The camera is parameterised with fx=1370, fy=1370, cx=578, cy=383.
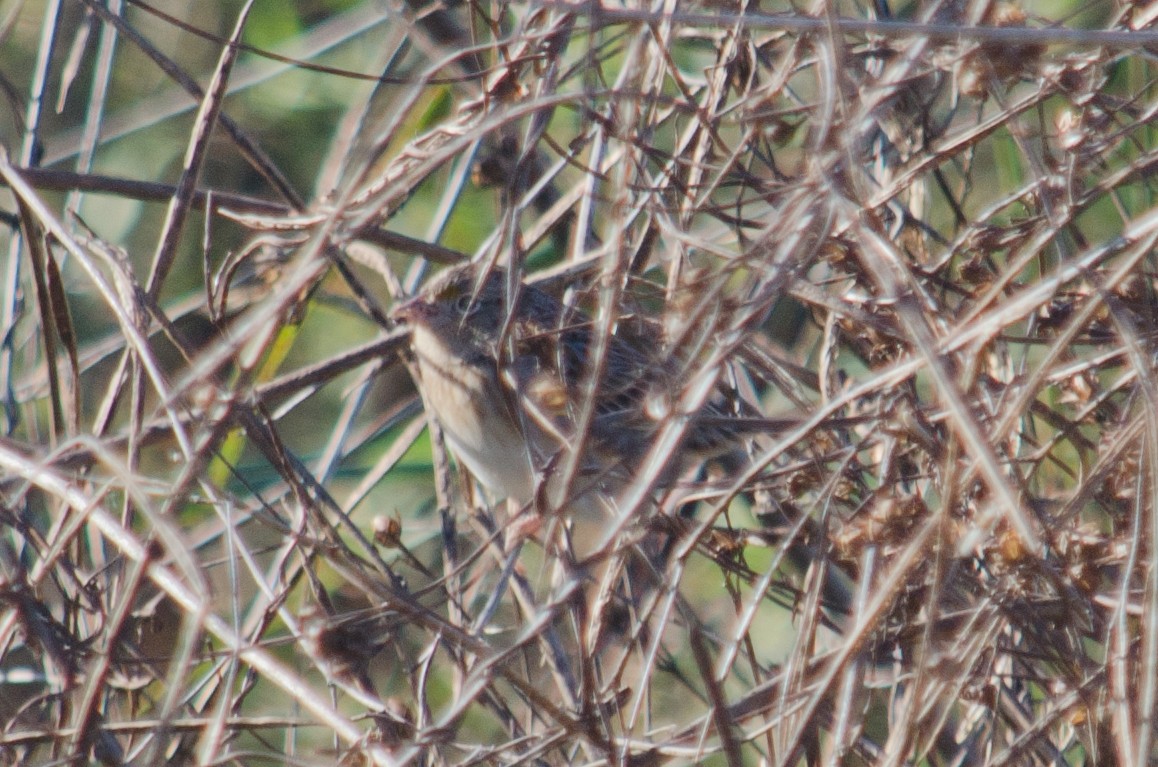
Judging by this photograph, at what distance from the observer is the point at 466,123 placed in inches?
93.4

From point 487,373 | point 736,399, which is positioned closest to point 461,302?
A: point 487,373

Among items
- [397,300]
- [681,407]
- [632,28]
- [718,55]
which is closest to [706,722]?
[681,407]

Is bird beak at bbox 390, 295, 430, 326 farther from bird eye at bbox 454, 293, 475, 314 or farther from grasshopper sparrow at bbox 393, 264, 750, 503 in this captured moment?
bird eye at bbox 454, 293, 475, 314

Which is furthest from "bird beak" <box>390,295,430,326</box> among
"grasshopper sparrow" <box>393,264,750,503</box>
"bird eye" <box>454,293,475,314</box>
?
"bird eye" <box>454,293,475,314</box>

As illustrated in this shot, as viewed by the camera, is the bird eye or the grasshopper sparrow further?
the bird eye

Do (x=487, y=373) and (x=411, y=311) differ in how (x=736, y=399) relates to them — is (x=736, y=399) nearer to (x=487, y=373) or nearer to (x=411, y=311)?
(x=411, y=311)

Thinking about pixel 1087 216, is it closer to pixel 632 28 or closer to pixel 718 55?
pixel 718 55

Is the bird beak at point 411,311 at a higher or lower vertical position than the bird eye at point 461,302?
higher

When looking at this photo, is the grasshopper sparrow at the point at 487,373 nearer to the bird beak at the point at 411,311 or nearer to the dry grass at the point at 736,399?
the bird beak at the point at 411,311

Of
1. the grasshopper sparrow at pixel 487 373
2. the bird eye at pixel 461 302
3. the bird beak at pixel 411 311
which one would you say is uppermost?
the bird beak at pixel 411 311

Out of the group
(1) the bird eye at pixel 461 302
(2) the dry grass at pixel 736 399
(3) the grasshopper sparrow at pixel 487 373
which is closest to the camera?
(2) the dry grass at pixel 736 399

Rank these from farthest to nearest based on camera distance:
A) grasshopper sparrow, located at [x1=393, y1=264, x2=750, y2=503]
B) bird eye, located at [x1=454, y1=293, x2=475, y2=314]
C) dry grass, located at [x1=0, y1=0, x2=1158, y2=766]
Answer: bird eye, located at [x1=454, y1=293, x2=475, y2=314]
grasshopper sparrow, located at [x1=393, y1=264, x2=750, y2=503]
dry grass, located at [x1=0, y1=0, x2=1158, y2=766]

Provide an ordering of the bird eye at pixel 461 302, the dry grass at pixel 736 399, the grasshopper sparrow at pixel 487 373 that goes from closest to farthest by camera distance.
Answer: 1. the dry grass at pixel 736 399
2. the grasshopper sparrow at pixel 487 373
3. the bird eye at pixel 461 302

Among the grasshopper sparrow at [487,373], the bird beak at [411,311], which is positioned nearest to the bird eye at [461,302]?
the grasshopper sparrow at [487,373]
